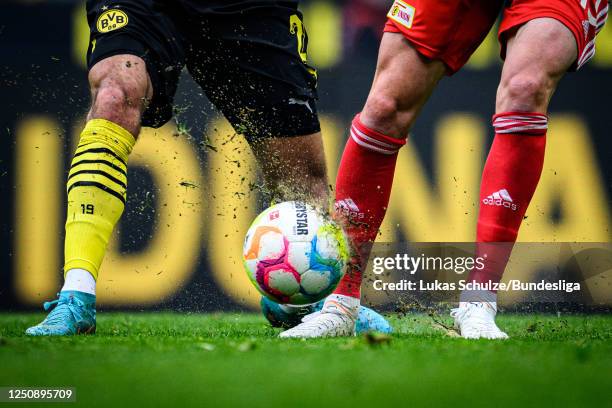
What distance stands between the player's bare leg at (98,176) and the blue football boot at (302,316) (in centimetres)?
68

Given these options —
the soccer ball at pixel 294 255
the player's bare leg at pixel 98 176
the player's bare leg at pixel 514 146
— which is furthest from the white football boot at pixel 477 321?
the player's bare leg at pixel 98 176

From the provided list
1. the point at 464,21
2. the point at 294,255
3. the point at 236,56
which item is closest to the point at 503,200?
the point at 464,21

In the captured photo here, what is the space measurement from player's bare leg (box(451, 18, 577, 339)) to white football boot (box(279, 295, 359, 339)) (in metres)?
0.35

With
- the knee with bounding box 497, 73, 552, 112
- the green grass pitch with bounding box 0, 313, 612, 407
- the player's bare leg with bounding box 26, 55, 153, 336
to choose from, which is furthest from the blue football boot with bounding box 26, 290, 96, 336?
the knee with bounding box 497, 73, 552, 112

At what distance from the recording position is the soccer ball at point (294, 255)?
291cm

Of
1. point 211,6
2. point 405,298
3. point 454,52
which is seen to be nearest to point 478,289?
point 454,52

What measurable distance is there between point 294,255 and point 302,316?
590 millimetres

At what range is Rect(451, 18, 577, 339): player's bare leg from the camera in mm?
2986

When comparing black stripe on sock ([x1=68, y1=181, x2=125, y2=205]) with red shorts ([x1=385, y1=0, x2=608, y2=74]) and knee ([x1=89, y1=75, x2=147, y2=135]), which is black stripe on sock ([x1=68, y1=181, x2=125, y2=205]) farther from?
red shorts ([x1=385, y1=0, x2=608, y2=74])

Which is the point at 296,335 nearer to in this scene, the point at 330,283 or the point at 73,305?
the point at 330,283

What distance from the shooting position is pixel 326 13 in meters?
6.29

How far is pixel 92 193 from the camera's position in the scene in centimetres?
310

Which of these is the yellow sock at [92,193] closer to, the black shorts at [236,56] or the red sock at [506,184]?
the black shorts at [236,56]

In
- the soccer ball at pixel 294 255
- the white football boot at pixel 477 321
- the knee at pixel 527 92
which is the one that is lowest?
the white football boot at pixel 477 321
